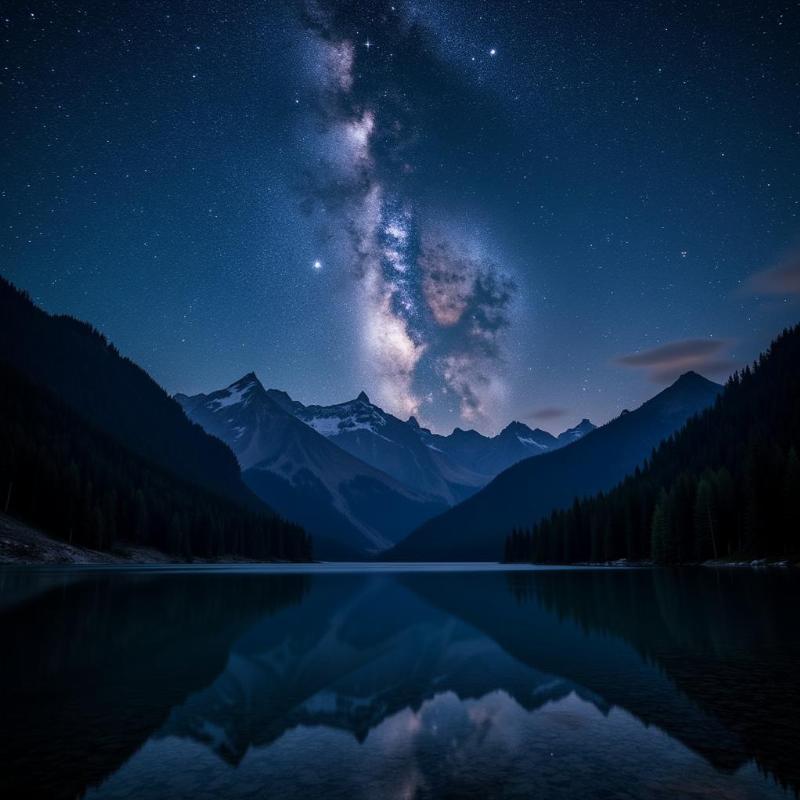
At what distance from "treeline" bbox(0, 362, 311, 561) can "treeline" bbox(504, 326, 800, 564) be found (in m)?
111

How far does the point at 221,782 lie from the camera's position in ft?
31.4

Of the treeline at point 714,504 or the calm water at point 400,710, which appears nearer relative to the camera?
the calm water at point 400,710

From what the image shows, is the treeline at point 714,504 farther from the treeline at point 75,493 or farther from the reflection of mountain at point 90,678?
the treeline at point 75,493

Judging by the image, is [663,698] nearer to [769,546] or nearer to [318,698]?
[318,698]

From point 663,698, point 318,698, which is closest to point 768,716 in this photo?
point 663,698

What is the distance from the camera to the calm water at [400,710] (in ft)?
31.3

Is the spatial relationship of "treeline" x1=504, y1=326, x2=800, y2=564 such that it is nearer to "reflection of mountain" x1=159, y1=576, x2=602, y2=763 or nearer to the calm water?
the calm water

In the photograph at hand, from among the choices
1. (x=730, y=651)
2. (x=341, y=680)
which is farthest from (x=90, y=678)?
(x=730, y=651)

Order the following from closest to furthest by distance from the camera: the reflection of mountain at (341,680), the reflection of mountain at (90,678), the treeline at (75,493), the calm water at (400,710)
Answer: the calm water at (400,710) < the reflection of mountain at (90,678) < the reflection of mountain at (341,680) < the treeline at (75,493)

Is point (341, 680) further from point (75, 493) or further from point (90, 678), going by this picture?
point (75, 493)

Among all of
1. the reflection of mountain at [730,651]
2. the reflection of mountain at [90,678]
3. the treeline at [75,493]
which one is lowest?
the reflection of mountain at [90,678]

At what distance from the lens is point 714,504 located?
365ft

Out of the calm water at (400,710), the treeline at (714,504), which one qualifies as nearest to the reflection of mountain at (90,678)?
the calm water at (400,710)

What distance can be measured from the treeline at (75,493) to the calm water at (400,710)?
11875 centimetres
